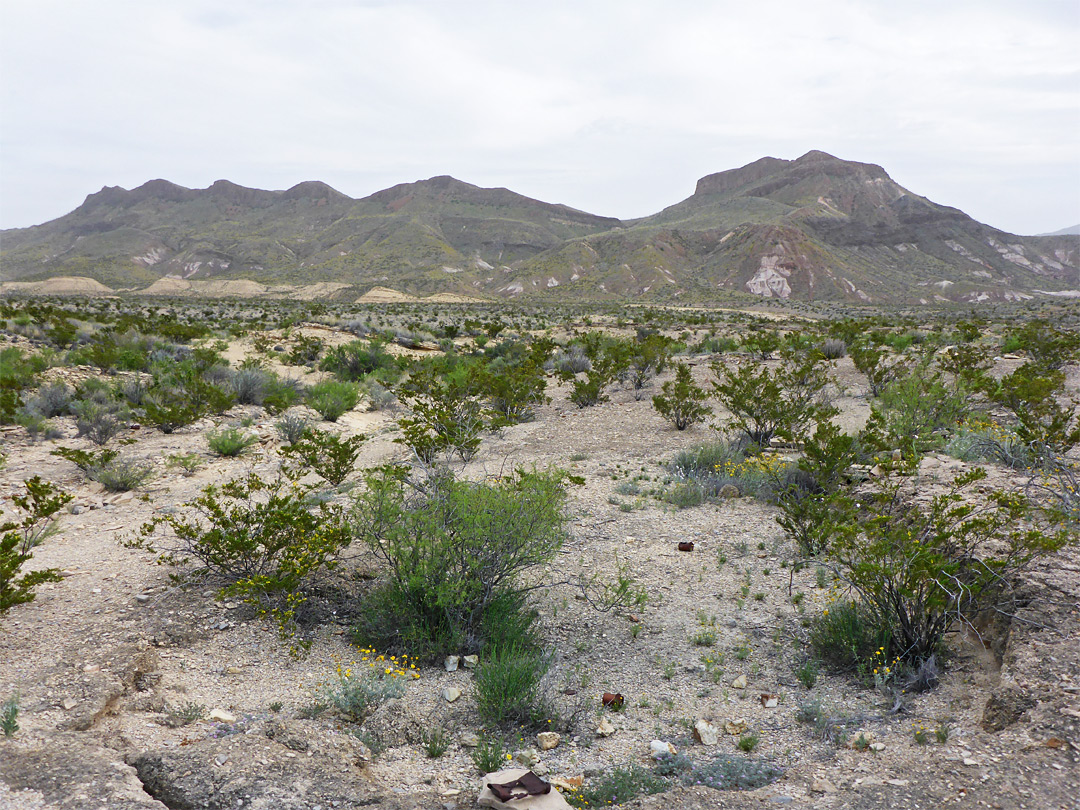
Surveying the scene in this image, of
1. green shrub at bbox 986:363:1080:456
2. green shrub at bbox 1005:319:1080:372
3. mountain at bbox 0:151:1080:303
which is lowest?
green shrub at bbox 986:363:1080:456

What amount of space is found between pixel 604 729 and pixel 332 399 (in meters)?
11.1

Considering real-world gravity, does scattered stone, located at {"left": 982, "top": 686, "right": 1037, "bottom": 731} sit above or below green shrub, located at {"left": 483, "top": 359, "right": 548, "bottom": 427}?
below

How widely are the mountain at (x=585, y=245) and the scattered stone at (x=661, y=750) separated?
266 ft

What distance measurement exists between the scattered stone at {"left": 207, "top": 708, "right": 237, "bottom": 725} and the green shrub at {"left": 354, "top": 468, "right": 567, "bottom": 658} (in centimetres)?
120

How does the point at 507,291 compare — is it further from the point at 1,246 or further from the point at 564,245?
the point at 1,246

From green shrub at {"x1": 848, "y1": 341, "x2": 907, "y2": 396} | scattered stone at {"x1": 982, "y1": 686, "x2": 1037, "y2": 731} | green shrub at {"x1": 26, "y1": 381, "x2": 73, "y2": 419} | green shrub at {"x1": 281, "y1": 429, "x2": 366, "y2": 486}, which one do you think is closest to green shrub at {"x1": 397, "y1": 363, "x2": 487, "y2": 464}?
green shrub at {"x1": 281, "y1": 429, "x2": 366, "y2": 486}

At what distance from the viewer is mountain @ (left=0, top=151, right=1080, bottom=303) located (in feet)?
301

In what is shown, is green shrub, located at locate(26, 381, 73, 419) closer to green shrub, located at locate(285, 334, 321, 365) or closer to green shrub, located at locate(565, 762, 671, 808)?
green shrub, located at locate(285, 334, 321, 365)

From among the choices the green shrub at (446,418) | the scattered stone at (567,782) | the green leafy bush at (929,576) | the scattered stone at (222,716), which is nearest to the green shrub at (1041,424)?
the green leafy bush at (929,576)

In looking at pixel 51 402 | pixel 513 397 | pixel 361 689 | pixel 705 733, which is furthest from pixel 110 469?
pixel 705 733

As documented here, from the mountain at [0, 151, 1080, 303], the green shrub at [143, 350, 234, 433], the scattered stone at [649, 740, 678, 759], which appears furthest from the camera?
the mountain at [0, 151, 1080, 303]

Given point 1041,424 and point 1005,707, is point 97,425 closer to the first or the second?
point 1005,707

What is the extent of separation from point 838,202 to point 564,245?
65.3m

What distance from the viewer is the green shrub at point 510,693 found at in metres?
A: 3.91
